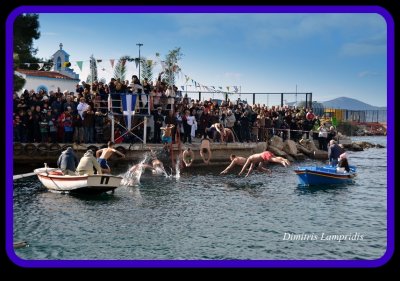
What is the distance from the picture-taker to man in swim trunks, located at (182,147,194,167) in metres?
26.1

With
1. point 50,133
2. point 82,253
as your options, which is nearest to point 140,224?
point 82,253

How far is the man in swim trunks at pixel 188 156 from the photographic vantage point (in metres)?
26.1

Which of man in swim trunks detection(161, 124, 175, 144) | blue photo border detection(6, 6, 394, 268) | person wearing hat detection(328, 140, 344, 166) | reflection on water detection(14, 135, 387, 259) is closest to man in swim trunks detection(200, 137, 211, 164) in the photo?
man in swim trunks detection(161, 124, 175, 144)

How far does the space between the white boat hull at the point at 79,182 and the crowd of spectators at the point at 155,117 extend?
1586 mm

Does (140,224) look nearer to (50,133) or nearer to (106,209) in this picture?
(106,209)

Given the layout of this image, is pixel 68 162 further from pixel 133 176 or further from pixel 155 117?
pixel 155 117

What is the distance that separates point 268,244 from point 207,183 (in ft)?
35.4

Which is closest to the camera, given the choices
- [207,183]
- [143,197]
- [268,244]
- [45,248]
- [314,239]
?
[314,239]

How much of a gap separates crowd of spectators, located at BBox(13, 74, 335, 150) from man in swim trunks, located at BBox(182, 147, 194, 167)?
1.89ft

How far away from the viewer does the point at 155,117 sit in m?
25.7

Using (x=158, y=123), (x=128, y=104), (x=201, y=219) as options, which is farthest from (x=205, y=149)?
(x=201, y=219)
